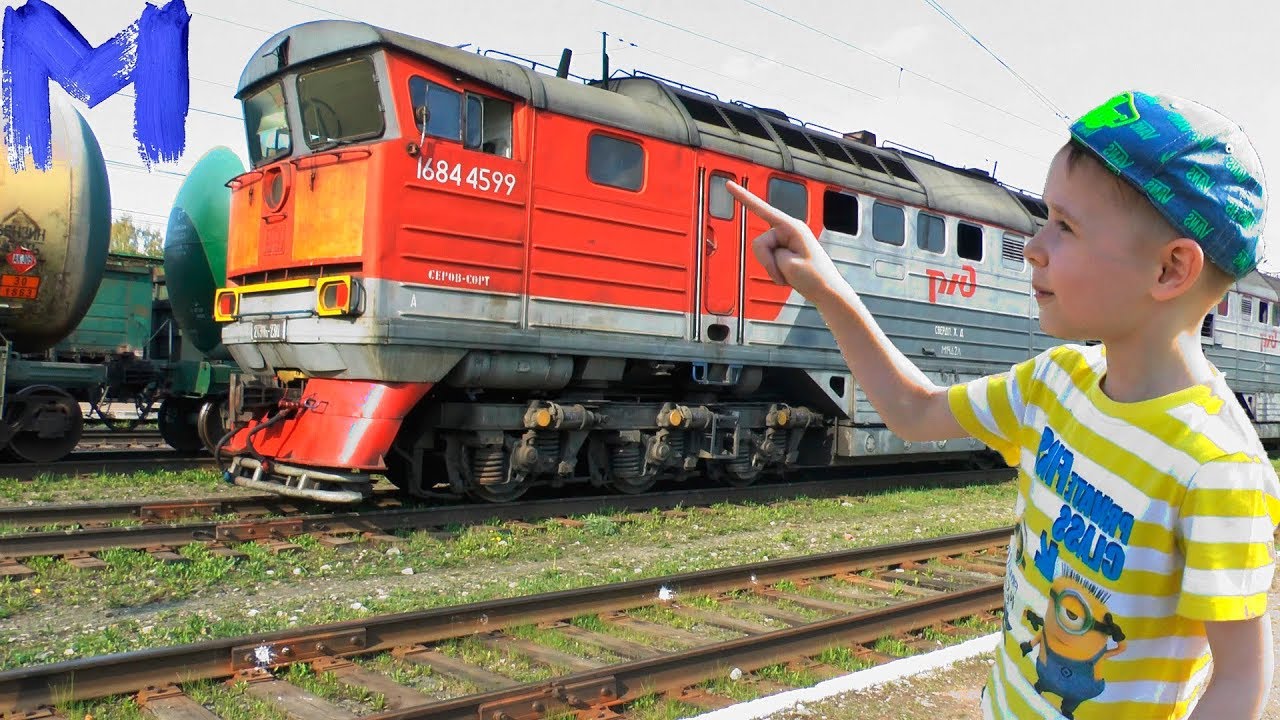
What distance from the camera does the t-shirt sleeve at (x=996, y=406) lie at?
1.61 m

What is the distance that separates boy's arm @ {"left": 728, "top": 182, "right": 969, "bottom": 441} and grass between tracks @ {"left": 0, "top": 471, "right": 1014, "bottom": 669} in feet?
14.3

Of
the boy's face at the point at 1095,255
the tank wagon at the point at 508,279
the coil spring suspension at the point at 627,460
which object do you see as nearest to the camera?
the boy's face at the point at 1095,255

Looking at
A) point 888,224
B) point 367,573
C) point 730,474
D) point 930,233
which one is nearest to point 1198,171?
point 367,573

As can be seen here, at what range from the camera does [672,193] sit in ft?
31.2

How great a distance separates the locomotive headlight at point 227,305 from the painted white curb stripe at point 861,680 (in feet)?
22.8

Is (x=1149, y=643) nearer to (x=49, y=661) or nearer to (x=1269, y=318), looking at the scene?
(x=49, y=661)

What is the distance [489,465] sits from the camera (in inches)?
337

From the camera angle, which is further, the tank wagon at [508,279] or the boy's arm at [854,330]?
the tank wagon at [508,279]

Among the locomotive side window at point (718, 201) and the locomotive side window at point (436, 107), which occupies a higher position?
the locomotive side window at point (436, 107)

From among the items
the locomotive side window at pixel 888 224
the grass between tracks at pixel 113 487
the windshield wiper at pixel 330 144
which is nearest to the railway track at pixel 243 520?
the grass between tracks at pixel 113 487

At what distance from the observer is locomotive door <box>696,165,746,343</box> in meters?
9.80

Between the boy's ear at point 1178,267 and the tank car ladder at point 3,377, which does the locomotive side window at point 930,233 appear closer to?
the tank car ladder at point 3,377

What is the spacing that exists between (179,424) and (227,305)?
4.53 m

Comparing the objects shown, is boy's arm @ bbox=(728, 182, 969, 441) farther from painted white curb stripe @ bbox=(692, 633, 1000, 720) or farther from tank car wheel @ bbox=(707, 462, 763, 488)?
tank car wheel @ bbox=(707, 462, 763, 488)
